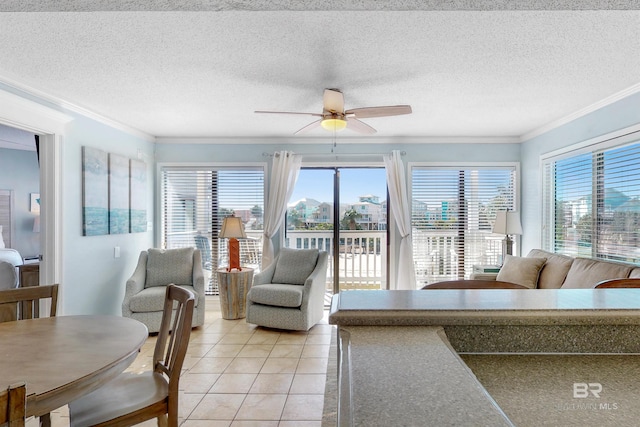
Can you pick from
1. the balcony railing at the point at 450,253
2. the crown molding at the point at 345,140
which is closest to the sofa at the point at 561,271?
the balcony railing at the point at 450,253

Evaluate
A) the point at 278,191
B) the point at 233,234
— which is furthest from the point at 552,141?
the point at 233,234

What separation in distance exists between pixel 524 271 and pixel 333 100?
245 centimetres

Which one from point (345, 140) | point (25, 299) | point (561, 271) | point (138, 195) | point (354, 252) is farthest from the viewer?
point (354, 252)

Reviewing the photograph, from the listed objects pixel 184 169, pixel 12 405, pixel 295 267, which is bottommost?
pixel 295 267

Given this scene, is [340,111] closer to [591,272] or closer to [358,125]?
A: [358,125]

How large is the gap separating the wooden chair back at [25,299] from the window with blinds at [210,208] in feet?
9.51

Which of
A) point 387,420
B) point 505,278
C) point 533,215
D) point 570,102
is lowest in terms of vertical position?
point 505,278

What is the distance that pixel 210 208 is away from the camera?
5102 millimetres

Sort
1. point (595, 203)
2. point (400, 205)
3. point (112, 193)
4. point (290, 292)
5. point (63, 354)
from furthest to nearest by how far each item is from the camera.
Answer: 1. point (400, 205)
2. point (112, 193)
3. point (290, 292)
4. point (595, 203)
5. point (63, 354)

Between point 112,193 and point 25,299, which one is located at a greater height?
point 112,193

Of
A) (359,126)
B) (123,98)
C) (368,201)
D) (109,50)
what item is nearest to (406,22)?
(359,126)

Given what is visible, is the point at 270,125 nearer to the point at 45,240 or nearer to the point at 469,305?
the point at 45,240

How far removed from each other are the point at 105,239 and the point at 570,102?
4880 mm

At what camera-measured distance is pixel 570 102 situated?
3.40 m
